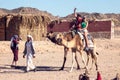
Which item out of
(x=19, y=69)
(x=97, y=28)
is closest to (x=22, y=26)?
(x=97, y=28)

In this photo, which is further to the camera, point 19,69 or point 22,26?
point 22,26

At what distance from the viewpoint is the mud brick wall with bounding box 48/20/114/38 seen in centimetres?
5234

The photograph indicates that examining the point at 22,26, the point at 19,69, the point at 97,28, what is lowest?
the point at 19,69

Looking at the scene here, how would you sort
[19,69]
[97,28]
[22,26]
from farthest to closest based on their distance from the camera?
[97,28] < [22,26] < [19,69]

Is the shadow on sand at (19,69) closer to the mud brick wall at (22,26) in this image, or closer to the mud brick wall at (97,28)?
the mud brick wall at (22,26)

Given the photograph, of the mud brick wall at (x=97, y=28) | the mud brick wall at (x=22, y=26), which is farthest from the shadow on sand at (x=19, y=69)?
the mud brick wall at (x=97, y=28)

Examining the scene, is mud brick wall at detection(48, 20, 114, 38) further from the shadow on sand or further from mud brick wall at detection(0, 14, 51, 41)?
the shadow on sand

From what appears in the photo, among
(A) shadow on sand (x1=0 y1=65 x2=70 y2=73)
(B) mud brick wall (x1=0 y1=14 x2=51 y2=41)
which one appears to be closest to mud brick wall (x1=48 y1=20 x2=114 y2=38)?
(B) mud brick wall (x1=0 y1=14 x2=51 y2=41)

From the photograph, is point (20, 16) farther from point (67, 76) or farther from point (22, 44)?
point (67, 76)

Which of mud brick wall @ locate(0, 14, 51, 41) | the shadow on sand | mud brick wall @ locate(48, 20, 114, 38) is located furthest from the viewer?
mud brick wall @ locate(48, 20, 114, 38)

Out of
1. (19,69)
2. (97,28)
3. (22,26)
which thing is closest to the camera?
(19,69)

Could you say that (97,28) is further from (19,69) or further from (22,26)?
(19,69)

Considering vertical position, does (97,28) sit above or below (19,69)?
above

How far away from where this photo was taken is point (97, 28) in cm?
5328
